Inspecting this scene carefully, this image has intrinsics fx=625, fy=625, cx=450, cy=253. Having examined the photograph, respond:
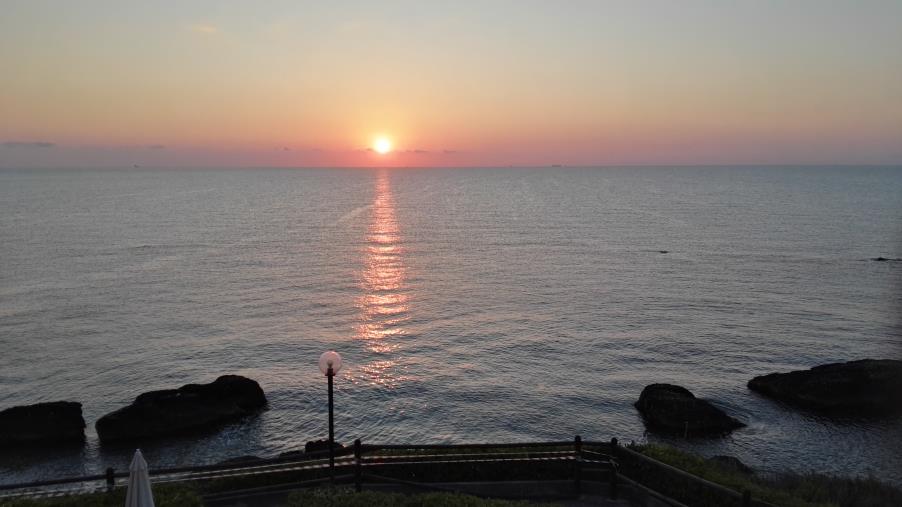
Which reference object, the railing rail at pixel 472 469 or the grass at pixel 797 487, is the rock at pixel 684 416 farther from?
the railing rail at pixel 472 469

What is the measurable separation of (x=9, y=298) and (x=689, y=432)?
59510mm

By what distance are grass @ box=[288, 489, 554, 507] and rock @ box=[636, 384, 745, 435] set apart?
19.9m

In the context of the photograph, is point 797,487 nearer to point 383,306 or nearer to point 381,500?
point 381,500

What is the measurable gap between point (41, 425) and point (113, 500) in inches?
748

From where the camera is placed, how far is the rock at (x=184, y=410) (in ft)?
103

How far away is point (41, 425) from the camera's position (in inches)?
1209

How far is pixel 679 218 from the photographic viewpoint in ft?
447

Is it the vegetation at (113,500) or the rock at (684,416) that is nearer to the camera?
the vegetation at (113,500)

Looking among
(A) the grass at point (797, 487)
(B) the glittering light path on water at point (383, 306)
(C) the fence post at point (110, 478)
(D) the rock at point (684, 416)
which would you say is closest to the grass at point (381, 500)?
(C) the fence post at point (110, 478)

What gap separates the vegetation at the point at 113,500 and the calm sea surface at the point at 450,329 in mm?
13591

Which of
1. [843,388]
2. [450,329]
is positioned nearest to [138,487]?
[843,388]

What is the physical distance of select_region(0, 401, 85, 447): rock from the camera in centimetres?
3039

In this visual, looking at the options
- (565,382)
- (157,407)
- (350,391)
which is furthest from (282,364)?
(565,382)

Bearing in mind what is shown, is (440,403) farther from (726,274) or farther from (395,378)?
(726,274)
